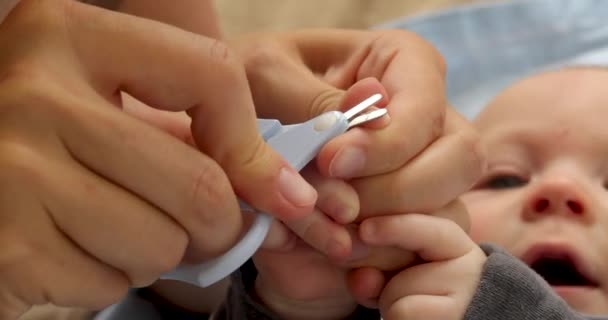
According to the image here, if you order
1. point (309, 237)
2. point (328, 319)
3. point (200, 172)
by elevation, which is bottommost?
point (328, 319)

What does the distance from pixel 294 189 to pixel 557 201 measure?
364 millimetres

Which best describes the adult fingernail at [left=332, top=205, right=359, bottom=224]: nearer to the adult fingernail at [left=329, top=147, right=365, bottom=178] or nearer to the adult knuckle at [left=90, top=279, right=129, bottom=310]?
the adult fingernail at [left=329, top=147, right=365, bottom=178]

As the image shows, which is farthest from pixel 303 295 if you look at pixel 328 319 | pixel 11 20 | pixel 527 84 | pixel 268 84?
pixel 527 84

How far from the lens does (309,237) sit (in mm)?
482

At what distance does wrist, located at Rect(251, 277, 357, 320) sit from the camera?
1.88 ft

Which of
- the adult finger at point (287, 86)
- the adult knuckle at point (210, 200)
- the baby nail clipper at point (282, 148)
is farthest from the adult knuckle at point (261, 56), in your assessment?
the adult knuckle at point (210, 200)

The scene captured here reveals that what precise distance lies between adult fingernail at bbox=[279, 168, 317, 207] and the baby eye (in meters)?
0.43

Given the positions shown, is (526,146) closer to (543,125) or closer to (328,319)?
(543,125)

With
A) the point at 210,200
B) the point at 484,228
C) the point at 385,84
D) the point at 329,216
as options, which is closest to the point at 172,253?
the point at 210,200

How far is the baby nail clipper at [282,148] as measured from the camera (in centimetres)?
39

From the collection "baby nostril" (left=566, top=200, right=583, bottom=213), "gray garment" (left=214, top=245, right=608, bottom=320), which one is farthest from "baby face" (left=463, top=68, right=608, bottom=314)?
"gray garment" (left=214, top=245, right=608, bottom=320)

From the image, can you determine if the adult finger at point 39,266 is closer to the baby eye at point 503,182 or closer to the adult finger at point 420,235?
the adult finger at point 420,235

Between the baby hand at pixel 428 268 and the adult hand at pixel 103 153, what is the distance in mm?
149

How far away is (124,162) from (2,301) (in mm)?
90
